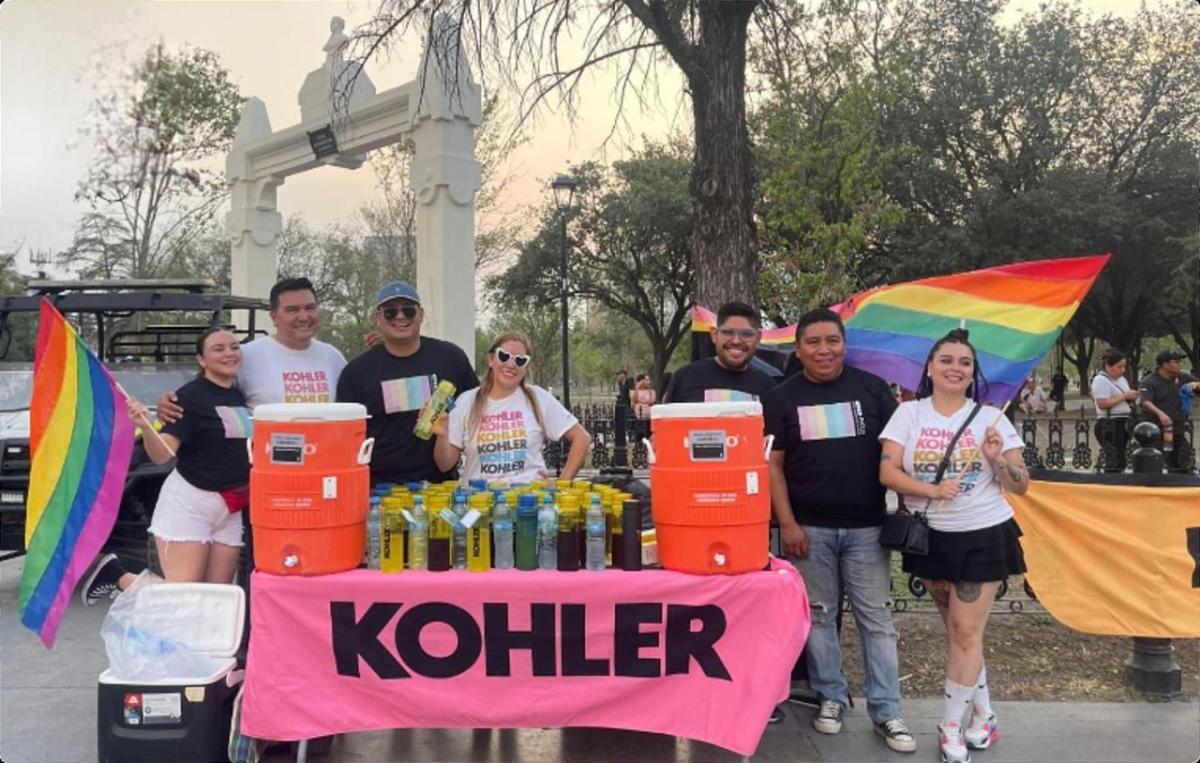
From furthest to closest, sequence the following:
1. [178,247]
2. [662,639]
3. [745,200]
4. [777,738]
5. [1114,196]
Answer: [1114,196] < [178,247] < [745,200] < [777,738] < [662,639]

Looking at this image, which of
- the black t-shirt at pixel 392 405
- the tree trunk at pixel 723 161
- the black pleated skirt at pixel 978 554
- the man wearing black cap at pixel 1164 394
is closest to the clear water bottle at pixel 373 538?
the black t-shirt at pixel 392 405

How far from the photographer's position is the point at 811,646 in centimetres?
425

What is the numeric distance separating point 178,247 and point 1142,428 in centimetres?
2336

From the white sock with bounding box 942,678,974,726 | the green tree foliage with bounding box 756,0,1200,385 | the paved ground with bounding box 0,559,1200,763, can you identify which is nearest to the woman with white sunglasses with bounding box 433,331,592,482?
the paved ground with bounding box 0,559,1200,763

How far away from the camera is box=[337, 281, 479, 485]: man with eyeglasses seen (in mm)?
4324

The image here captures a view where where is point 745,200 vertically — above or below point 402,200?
below

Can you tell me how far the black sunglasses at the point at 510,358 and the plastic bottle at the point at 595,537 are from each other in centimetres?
90

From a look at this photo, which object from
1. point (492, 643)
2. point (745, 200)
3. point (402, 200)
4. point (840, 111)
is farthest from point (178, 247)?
point (492, 643)

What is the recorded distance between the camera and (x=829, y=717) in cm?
414

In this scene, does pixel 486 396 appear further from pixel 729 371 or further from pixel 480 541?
pixel 729 371

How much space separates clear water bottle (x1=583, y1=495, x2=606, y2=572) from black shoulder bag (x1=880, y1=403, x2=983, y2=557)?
1.36 m

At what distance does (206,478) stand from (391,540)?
3.91ft

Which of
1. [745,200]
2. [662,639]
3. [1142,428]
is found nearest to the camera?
[662,639]

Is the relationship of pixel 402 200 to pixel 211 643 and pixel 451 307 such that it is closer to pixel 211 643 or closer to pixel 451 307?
pixel 451 307
